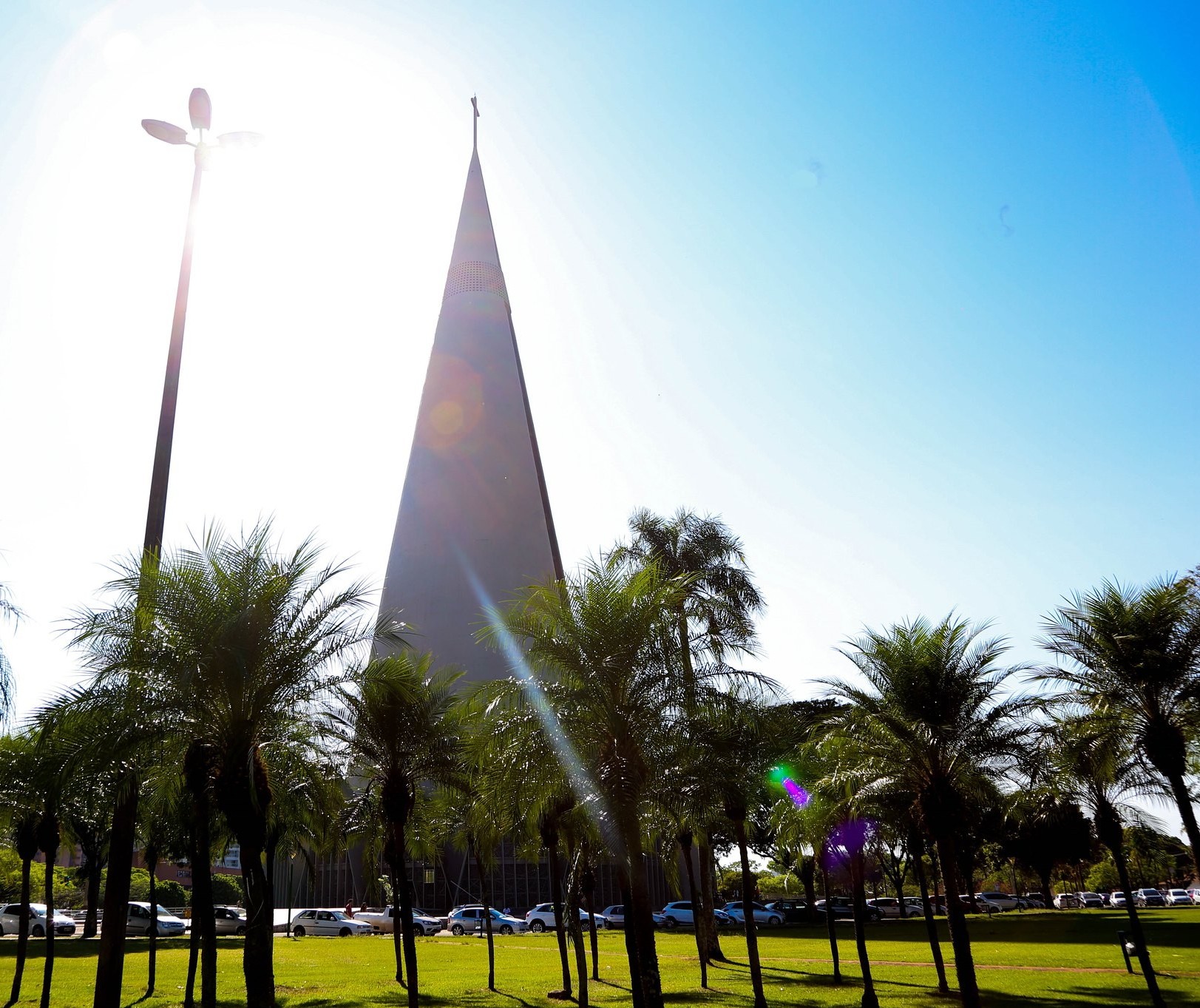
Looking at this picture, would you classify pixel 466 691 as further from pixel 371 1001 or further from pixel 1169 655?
pixel 1169 655

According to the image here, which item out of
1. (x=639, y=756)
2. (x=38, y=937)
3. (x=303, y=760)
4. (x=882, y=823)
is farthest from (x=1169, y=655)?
(x=38, y=937)

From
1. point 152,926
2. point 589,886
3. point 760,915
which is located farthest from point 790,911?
point 152,926

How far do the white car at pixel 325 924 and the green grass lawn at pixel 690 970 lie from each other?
91.0 inches

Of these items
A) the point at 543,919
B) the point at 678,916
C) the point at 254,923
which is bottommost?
the point at 678,916

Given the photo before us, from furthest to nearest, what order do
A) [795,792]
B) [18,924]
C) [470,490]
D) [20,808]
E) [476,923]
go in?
[470,490]
[476,923]
[18,924]
[795,792]
[20,808]

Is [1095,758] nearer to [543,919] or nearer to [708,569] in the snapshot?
[708,569]

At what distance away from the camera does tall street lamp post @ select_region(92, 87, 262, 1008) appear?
9.27 meters

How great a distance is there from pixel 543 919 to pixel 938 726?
29.3m

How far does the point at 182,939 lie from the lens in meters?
33.6

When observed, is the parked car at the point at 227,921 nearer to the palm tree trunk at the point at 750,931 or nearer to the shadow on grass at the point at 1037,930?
the shadow on grass at the point at 1037,930

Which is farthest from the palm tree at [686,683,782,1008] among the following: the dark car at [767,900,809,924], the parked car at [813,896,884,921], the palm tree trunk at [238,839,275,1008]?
the dark car at [767,900,809,924]

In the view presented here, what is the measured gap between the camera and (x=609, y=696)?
13.0 meters

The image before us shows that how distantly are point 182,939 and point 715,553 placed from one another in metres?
24.7

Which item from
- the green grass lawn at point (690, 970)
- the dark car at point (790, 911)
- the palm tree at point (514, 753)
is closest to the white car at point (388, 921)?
the green grass lawn at point (690, 970)
